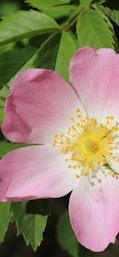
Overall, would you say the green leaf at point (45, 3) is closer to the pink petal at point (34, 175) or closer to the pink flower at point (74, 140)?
the pink flower at point (74, 140)

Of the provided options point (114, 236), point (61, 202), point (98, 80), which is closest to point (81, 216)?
point (114, 236)

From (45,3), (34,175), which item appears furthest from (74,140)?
(45,3)

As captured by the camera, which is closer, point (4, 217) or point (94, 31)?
point (94, 31)

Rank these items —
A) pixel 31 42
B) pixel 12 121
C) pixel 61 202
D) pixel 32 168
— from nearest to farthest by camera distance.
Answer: pixel 12 121 → pixel 32 168 → pixel 31 42 → pixel 61 202

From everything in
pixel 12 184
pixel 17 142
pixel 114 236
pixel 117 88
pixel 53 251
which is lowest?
pixel 53 251

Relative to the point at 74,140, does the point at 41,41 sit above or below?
above

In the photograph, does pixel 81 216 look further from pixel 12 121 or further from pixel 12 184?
pixel 12 121

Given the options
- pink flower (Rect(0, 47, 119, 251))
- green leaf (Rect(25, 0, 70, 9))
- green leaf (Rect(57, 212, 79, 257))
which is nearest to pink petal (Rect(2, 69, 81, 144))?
pink flower (Rect(0, 47, 119, 251))

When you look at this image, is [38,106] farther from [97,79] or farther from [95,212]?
[95,212]
